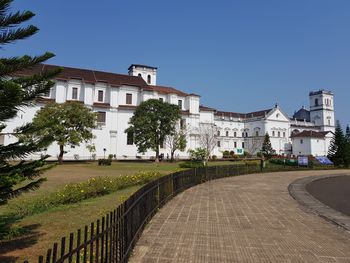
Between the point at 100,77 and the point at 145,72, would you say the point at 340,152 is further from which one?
the point at 100,77

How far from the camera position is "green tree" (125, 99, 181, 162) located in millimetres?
44156

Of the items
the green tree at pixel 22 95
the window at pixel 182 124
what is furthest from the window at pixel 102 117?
the green tree at pixel 22 95

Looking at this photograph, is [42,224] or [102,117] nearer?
[42,224]

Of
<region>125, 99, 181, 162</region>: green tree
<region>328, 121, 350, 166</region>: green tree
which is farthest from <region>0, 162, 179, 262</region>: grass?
<region>328, 121, 350, 166</region>: green tree

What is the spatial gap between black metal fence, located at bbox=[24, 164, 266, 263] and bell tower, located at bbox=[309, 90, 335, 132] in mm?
99414

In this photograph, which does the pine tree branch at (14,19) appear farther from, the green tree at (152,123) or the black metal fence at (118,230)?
the green tree at (152,123)

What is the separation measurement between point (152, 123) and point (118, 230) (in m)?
40.5

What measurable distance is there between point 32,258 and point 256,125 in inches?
3286

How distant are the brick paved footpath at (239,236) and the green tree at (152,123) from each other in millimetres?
34067

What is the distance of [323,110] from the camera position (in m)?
100

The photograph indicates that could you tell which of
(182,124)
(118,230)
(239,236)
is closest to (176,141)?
(182,124)

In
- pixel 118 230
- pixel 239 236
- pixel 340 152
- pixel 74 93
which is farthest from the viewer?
pixel 74 93

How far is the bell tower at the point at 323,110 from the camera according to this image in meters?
100

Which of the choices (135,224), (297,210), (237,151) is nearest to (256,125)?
(237,151)
